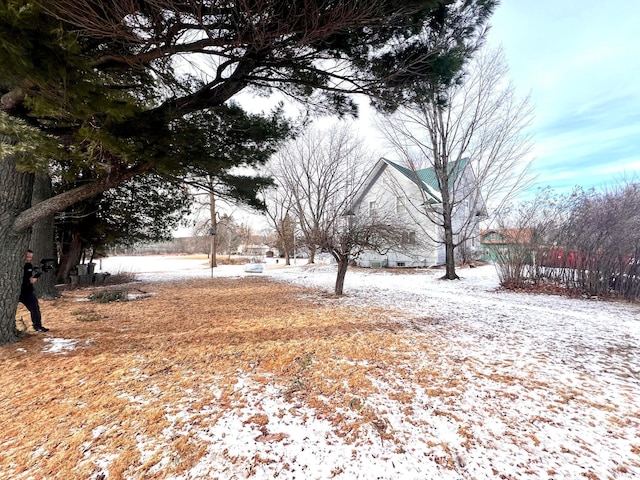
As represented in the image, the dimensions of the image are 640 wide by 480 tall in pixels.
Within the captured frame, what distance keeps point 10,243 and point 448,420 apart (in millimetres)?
6094

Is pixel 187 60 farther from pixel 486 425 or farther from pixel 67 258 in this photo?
pixel 67 258

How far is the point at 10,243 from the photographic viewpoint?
383 centimetres

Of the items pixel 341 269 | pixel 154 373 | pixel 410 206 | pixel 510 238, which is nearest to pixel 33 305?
pixel 154 373

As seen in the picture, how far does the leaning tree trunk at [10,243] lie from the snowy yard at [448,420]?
0.65 meters

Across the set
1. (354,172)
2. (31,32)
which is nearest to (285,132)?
(31,32)

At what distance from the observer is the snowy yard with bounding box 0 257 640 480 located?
1809 millimetres

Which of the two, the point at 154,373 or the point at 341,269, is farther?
the point at 341,269

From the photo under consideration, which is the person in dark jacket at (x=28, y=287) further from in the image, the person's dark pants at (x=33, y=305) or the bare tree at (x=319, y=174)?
the bare tree at (x=319, y=174)

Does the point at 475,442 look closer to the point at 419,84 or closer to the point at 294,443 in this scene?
the point at 294,443

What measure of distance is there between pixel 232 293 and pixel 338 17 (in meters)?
7.90

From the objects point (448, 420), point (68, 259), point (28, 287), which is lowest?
point (448, 420)

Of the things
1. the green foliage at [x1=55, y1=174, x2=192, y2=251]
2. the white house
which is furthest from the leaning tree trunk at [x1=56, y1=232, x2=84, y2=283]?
the white house

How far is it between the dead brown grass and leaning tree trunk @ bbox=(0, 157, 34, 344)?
1.35ft

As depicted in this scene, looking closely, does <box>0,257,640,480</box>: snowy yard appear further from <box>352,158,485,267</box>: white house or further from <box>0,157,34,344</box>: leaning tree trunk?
<box>352,158,485,267</box>: white house
